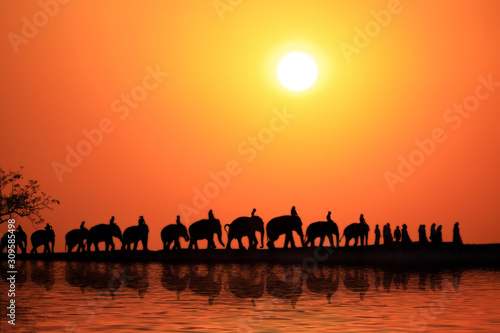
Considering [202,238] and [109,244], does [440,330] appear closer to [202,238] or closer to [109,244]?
[202,238]

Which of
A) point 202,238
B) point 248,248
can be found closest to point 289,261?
point 248,248

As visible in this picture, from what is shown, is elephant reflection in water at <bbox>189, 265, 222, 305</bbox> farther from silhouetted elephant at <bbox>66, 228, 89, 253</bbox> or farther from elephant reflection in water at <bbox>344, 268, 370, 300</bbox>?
silhouetted elephant at <bbox>66, 228, 89, 253</bbox>

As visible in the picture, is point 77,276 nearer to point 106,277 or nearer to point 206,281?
point 106,277

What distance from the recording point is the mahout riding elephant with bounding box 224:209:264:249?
59.7 m

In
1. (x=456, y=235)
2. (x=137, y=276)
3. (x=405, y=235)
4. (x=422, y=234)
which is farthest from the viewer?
(x=405, y=235)

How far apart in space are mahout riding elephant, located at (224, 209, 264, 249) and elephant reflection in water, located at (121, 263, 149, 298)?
609 centimetres

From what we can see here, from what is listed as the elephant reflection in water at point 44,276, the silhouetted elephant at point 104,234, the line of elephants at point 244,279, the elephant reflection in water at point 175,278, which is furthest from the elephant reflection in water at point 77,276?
the silhouetted elephant at point 104,234

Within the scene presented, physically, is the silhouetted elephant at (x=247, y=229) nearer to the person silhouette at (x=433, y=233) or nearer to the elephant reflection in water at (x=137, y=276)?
the elephant reflection in water at (x=137, y=276)

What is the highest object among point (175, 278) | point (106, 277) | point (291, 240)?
point (291, 240)

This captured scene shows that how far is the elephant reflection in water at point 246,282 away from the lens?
35750mm

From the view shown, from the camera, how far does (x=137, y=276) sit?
46844 mm

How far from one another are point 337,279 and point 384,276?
3365 millimetres

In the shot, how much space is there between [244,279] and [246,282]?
188cm

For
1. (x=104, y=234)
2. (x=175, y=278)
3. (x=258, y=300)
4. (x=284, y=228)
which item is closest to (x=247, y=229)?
(x=284, y=228)
